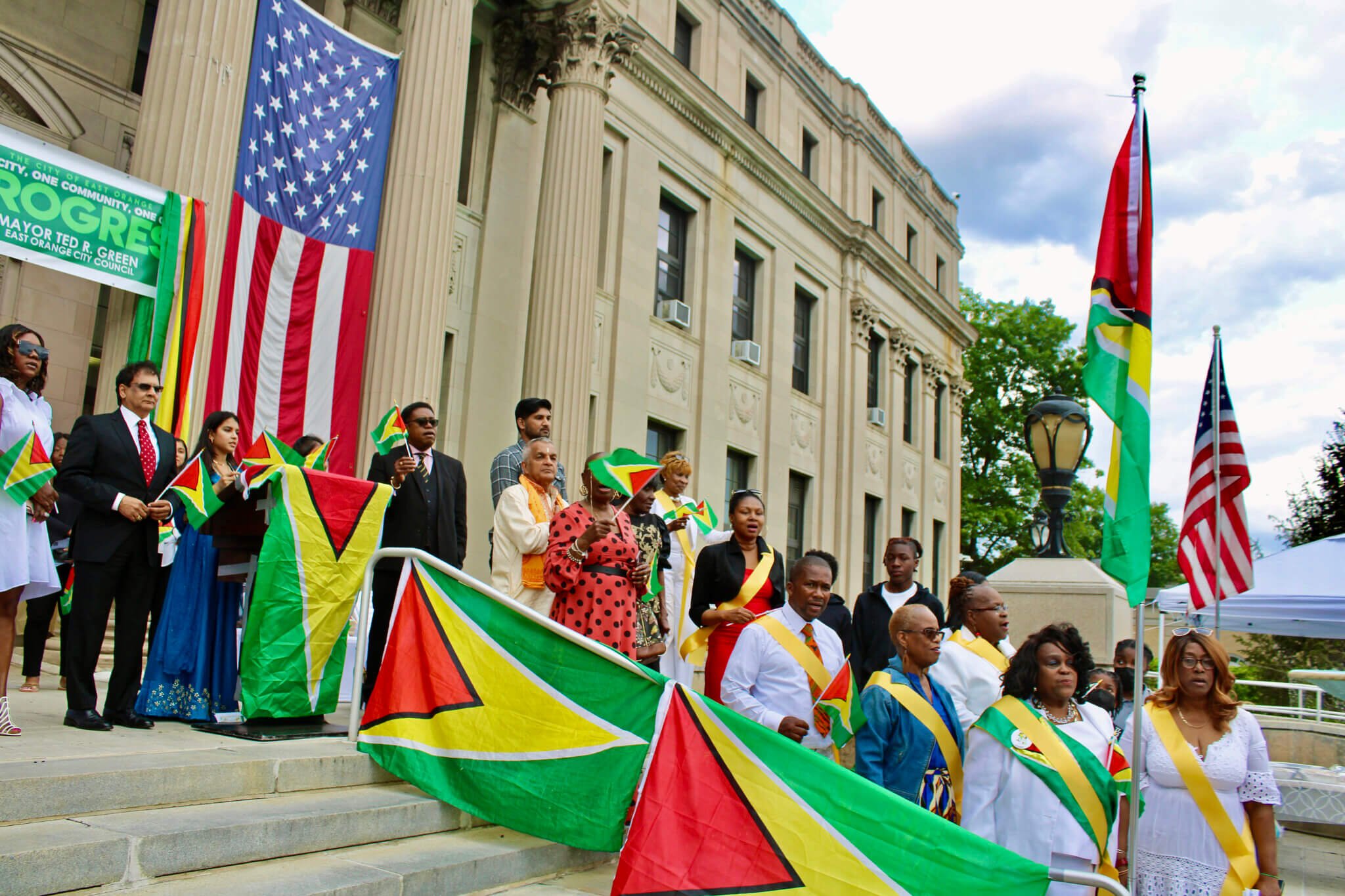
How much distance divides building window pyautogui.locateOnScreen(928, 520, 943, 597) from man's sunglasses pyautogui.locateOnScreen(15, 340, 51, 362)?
28121mm

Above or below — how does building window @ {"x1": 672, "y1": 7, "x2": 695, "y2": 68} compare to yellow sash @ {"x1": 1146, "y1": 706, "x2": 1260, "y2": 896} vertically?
above

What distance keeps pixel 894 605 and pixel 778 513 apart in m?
14.8

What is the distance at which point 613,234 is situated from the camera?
55.7 feet

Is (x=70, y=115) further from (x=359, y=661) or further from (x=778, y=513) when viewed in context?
(x=778, y=513)

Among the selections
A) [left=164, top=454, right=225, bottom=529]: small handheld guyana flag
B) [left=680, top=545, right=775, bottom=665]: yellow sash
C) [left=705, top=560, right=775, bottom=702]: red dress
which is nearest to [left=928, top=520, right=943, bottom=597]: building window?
[left=680, top=545, right=775, bottom=665]: yellow sash

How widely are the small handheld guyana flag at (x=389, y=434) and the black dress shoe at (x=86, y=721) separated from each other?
2.23 meters

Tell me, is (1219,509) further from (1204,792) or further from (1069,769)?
(1069,769)

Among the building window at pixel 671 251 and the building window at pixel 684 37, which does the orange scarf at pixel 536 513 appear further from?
the building window at pixel 684 37

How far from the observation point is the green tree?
4241cm

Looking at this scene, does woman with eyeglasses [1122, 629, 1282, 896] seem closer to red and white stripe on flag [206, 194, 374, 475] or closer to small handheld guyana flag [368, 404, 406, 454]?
small handheld guyana flag [368, 404, 406, 454]

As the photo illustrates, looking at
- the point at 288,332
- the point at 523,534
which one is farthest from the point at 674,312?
the point at 523,534

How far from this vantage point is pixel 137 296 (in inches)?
351

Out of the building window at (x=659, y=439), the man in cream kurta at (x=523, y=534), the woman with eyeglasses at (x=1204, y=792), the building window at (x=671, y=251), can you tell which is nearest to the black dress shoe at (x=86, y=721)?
the man in cream kurta at (x=523, y=534)

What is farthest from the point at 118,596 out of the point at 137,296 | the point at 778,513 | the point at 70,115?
the point at 778,513
